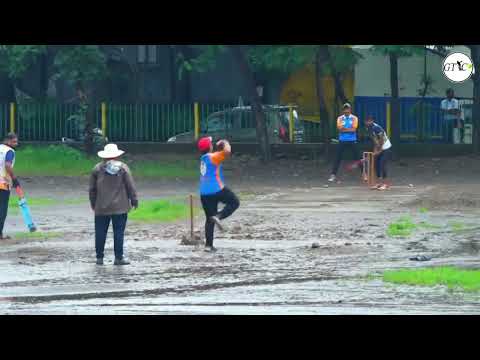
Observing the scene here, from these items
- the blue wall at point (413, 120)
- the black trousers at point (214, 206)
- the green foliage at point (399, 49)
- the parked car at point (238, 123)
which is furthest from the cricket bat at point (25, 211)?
the blue wall at point (413, 120)

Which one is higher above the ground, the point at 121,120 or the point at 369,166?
the point at 121,120

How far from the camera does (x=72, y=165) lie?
30.7 m

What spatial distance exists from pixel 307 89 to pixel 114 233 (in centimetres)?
2480

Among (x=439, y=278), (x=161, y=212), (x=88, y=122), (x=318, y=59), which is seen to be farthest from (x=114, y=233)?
(x=88, y=122)

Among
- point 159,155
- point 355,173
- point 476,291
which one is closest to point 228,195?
point 476,291

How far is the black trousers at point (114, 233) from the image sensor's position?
15.6m

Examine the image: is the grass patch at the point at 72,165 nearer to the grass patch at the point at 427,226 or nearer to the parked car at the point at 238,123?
the parked car at the point at 238,123

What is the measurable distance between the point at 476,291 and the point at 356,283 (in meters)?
1.45

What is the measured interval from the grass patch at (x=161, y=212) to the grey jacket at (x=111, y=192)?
16.3 feet

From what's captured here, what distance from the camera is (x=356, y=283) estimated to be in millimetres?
13844

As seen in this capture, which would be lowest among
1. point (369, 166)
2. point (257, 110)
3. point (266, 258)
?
point (266, 258)

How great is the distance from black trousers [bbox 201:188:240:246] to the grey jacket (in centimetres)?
140

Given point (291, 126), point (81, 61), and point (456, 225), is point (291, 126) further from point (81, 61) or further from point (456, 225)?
A: point (456, 225)

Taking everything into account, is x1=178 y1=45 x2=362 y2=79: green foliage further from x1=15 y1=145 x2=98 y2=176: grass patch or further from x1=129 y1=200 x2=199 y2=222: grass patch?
x1=129 y1=200 x2=199 y2=222: grass patch
